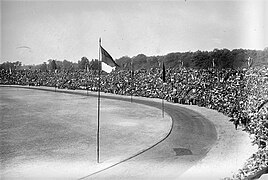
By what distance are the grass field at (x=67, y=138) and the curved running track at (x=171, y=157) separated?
0.29 meters

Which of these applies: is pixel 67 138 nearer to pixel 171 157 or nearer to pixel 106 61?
pixel 106 61

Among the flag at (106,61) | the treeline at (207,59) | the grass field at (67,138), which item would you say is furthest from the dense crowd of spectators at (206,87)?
the grass field at (67,138)

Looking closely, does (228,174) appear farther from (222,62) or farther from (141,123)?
(222,62)

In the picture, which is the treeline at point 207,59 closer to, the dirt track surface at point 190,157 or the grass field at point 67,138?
the dirt track surface at point 190,157

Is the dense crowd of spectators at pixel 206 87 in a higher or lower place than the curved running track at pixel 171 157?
higher

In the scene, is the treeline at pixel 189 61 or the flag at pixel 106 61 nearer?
the flag at pixel 106 61

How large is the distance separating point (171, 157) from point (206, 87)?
697 centimetres

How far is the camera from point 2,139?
575 centimetres

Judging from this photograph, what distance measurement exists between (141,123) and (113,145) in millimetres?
2311

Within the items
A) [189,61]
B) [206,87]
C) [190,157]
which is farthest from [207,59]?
[190,157]

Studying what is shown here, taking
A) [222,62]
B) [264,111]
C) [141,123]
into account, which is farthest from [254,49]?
[141,123]

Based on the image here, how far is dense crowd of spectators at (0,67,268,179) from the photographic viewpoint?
4621 mm

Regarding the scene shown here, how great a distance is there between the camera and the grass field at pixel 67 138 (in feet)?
13.4

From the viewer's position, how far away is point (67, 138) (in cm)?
586
